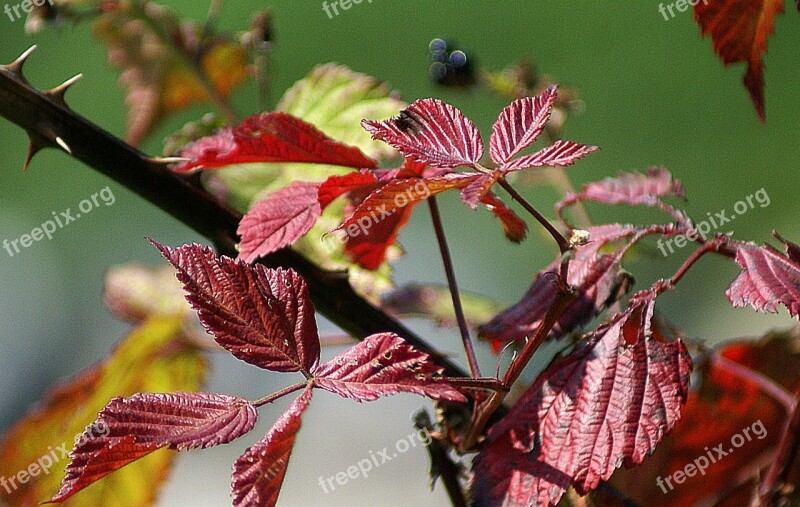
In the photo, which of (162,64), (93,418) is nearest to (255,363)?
(93,418)

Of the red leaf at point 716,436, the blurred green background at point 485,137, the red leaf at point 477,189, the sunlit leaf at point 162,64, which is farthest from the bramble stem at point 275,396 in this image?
the blurred green background at point 485,137

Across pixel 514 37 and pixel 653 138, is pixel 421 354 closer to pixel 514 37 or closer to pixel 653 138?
pixel 653 138

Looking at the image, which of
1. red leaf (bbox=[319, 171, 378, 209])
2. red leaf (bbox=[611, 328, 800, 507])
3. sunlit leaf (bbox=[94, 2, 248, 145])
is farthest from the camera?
sunlit leaf (bbox=[94, 2, 248, 145])

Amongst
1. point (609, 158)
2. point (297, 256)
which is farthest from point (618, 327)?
point (609, 158)

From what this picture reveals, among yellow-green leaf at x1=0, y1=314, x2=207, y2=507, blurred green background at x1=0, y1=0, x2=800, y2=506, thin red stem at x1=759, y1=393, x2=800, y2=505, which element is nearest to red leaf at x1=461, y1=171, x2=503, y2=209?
thin red stem at x1=759, y1=393, x2=800, y2=505

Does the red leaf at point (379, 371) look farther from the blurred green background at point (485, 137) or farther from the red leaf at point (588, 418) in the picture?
the blurred green background at point (485, 137)

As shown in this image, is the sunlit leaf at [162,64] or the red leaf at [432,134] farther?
the sunlit leaf at [162,64]

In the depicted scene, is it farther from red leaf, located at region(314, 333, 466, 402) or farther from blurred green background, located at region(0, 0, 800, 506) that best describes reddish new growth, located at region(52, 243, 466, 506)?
blurred green background, located at region(0, 0, 800, 506)
